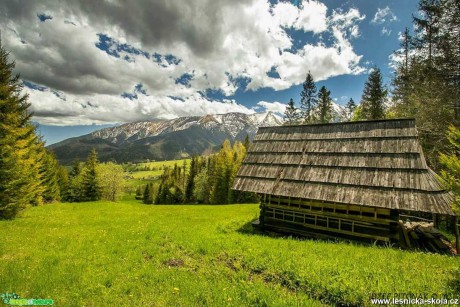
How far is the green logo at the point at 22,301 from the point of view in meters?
6.65

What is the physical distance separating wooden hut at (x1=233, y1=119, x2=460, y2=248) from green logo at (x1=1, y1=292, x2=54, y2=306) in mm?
11955

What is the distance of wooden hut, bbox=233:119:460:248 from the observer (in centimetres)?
1223

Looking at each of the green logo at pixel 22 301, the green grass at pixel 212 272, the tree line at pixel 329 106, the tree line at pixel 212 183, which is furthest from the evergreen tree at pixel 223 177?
the green logo at pixel 22 301

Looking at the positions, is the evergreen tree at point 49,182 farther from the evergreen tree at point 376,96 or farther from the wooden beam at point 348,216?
the evergreen tree at point 376,96

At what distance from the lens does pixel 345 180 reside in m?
14.0

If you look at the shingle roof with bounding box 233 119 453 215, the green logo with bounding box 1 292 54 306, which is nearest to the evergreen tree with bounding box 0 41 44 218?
the green logo with bounding box 1 292 54 306

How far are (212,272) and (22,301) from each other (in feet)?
18.4

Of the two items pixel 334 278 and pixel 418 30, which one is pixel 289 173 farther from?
pixel 418 30

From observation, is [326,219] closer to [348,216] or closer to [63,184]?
[348,216]

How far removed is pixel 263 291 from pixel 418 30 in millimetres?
27639

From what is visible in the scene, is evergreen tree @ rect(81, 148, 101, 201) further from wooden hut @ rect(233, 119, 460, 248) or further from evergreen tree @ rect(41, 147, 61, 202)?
wooden hut @ rect(233, 119, 460, 248)

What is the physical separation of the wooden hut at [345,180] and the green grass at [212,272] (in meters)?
3.00

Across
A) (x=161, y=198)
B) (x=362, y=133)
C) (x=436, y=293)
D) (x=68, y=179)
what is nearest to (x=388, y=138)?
(x=362, y=133)

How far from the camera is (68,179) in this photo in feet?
211
